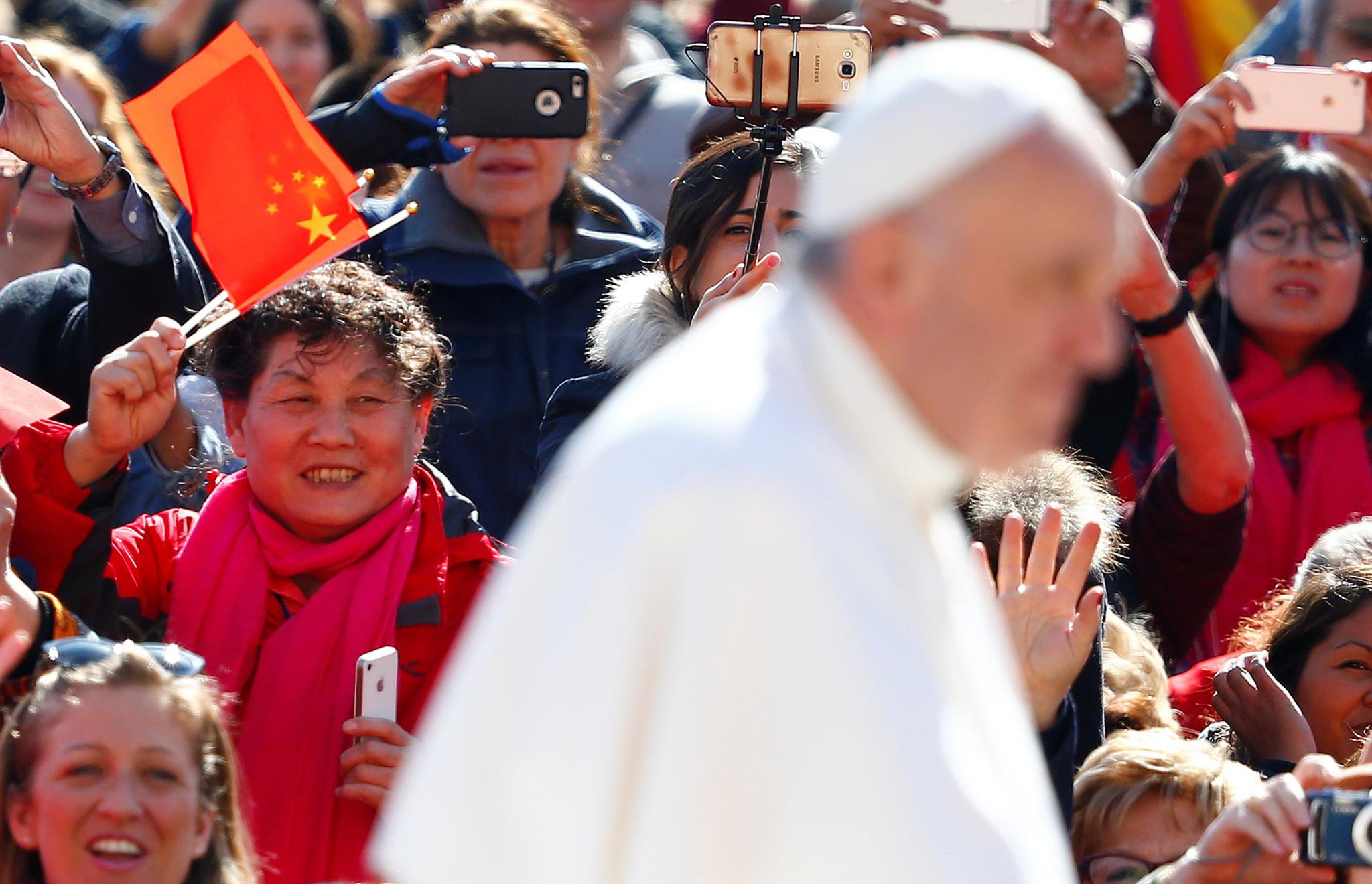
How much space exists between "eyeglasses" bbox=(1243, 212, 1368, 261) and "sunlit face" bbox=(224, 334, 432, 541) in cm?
209

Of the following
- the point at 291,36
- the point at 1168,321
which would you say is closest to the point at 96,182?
the point at 1168,321

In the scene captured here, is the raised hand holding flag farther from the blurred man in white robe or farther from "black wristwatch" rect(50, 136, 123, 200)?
the blurred man in white robe

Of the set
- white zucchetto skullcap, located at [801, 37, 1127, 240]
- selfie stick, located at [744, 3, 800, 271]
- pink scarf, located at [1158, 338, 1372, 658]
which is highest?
white zucchetto skullcap, located at [801, 37, 1127, 240]

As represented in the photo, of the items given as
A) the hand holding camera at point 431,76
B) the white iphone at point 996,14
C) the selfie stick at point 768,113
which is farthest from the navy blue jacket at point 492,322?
the white iphone at point 996,14

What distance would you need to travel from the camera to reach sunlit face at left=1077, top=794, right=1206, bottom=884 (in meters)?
3.05

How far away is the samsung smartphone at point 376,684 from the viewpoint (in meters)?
2.85

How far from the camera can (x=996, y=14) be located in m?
4.43

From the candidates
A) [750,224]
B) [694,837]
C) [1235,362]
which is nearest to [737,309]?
[694,837]

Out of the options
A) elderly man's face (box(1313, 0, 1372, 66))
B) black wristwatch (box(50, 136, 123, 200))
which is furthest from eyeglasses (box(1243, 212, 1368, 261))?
black wristwatch (box(50, 136, 123, 200))

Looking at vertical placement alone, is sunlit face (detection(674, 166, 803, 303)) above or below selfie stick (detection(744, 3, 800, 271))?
below

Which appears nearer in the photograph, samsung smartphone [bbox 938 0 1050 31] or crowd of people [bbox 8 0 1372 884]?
crowd of people [bbox 8 0 1372 884]

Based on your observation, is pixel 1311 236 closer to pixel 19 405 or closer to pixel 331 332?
pixel 331 332

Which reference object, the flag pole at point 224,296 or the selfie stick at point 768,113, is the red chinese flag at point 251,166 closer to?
the flag pole at point 224,296

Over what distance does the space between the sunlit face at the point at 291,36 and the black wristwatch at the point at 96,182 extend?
6.70ft
